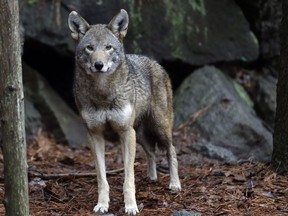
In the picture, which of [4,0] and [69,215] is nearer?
[4,0]

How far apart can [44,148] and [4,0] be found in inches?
228

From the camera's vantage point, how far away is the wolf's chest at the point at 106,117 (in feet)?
20.6

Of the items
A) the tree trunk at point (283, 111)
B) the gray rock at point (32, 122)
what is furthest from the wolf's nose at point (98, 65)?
the gray rock at point (32, 122)

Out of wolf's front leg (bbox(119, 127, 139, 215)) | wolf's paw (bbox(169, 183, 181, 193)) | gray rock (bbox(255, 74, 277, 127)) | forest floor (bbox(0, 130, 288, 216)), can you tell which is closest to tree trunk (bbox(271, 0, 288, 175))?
forest floor (bbox(0, 130, 288, 216))

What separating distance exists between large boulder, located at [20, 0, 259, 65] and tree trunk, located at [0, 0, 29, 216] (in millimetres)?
6096

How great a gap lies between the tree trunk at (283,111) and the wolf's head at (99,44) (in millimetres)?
1936

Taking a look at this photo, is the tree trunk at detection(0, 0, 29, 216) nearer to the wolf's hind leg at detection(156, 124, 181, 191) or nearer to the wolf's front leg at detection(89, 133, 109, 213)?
the wolf's front leg at detection(89, 133, 109, 213)

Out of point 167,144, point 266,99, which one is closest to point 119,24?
point 167,144

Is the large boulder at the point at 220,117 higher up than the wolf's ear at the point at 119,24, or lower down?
lower down

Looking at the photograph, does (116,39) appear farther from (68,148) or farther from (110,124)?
(68,148)

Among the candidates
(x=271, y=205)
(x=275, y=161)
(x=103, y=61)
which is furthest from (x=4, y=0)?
(x=275, y=161)

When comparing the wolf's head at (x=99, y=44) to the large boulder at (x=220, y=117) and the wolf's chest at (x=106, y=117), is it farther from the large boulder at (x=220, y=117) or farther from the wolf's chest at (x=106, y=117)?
the large boulder at (x=220, y=117)

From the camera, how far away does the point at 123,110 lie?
249 inches

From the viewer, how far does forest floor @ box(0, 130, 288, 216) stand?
6.02m
